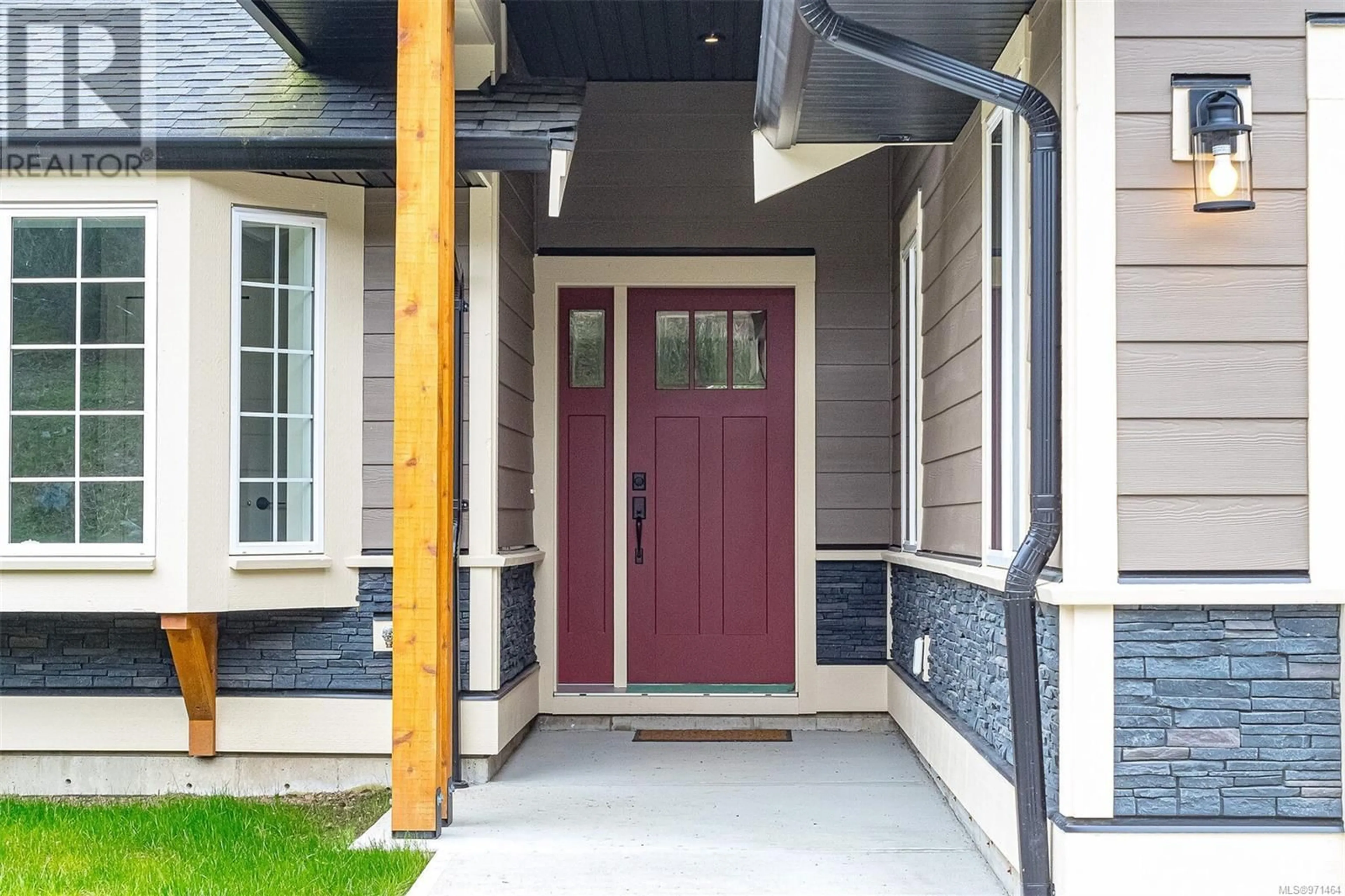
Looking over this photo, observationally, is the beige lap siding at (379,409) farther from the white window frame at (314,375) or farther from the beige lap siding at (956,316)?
the beige lap siding at (956,316)

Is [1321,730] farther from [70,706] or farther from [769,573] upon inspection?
[70,706]

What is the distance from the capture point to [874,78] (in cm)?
378

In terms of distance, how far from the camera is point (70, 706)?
Answer: 15.9ft

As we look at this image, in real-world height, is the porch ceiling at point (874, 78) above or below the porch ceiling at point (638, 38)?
below

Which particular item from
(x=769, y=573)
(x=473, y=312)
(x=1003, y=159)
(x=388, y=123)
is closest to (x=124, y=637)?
→ (x=473, y=312)

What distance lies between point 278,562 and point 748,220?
2784 mm

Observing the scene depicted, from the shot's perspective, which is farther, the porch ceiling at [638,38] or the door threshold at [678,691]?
the door threshold at [678,691]

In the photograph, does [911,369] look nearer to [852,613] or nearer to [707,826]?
[852,613]

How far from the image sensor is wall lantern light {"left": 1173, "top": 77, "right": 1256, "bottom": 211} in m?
2.92

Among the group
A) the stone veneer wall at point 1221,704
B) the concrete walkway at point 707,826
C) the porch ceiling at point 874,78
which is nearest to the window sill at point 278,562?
the concrete walkway at point 707,826

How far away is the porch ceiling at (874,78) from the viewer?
3416mm

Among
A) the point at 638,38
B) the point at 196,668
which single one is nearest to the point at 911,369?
the point at 638,38

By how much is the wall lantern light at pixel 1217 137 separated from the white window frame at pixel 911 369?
2.13 meters

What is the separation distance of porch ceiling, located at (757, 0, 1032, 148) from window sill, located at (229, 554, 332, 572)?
2.27 metres
